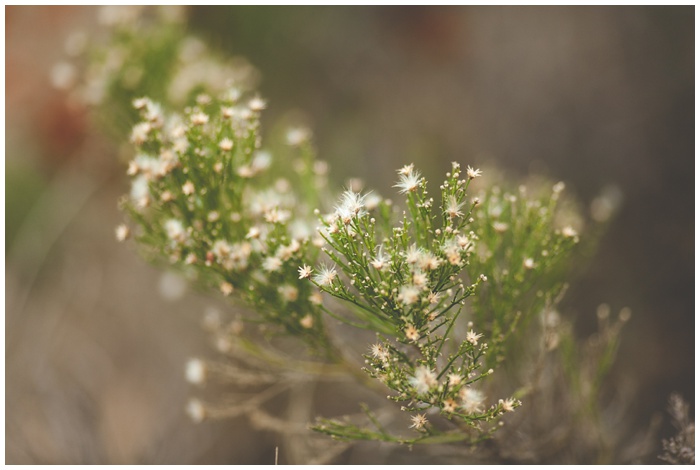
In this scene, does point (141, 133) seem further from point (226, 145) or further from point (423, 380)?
point (423, 380)

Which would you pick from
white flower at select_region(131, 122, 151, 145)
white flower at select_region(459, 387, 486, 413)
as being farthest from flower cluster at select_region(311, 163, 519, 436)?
white flower at select_region(131, 122, 151, 145)

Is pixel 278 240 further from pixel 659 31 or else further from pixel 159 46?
pixel 659 31

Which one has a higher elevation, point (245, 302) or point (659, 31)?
point (659, 31)

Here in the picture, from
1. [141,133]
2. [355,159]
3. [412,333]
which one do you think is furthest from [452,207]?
[355,159]

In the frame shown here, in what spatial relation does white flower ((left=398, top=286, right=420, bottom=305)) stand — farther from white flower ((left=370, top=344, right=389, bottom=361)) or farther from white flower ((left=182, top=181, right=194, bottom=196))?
white flower ((left=182, top=181, right=194, bottom=196))

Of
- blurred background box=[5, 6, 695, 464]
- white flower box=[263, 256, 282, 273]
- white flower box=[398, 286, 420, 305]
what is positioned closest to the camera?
white flower box=[398, 286, 420, 305]

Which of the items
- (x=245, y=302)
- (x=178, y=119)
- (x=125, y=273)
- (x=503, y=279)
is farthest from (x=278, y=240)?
(x=125, y=273)
